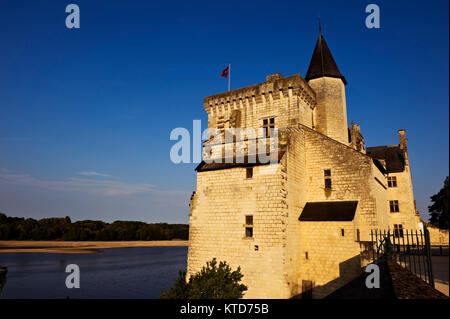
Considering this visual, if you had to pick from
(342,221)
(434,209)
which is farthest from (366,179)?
(434,209)

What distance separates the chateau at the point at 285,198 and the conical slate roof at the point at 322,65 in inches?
76.2

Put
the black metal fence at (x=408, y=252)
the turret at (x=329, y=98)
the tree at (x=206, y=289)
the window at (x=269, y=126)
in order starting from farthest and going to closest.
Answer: the turret at (x=329, y=98) < the window at (x=269, y=126) < the tree at (x=206, y=289) < the black metal fence at (x=408, y=252)

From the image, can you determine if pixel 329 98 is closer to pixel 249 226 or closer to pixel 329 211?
pixel 329 211

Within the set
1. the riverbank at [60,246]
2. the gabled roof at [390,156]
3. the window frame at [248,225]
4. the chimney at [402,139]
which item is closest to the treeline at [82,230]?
the riverbank at [60,246]

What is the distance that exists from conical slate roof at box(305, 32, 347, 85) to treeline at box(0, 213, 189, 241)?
81916 millimetres

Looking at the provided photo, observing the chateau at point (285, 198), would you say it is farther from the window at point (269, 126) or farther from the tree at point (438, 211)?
the tree at point (438, 211)

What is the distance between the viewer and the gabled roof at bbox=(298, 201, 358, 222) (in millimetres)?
16438

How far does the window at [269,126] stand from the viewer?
786 inches

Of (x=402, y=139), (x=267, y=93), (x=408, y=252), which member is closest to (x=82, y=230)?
(x=267, y=93)

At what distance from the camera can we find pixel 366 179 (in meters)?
17.2

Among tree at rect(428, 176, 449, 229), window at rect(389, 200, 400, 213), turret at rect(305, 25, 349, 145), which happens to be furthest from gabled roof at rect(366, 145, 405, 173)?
turret at rect(305, 25, 349, 145)

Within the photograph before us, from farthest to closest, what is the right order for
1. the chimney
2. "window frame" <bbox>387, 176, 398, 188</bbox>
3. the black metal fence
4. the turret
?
the chimney → "window frame" <bbox>387, 176, 398, 188</bbox> → the turret → the black metal fence

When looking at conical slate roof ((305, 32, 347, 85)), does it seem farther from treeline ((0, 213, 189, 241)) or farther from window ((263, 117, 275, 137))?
treeline ((0, 213, 189, 241))

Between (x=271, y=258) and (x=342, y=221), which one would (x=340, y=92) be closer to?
(x=342, y=221)
